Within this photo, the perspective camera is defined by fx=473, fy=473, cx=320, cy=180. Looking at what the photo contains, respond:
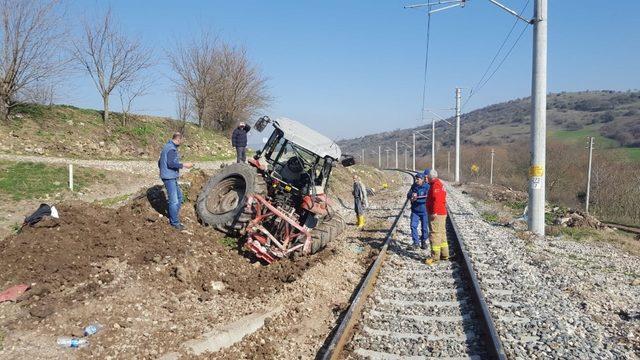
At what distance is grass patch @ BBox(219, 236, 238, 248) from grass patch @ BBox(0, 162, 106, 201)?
5857 mm

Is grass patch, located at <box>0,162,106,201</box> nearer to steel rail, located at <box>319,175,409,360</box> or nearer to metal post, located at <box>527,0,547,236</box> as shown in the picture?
steel rail, located at <box>319,175,409,360</box>

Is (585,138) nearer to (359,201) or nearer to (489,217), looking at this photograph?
(489,217)

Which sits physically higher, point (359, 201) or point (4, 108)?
point (4, 108)

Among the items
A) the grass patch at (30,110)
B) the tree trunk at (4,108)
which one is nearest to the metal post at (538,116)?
the tree trunk at (4,108)

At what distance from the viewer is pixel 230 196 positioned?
1002cm

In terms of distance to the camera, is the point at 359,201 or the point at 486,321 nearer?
the point at 486,321

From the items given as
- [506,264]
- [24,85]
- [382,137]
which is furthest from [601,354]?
[382,137]

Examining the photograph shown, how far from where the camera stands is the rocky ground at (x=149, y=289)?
16.4 feet

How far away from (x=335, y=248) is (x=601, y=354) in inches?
218

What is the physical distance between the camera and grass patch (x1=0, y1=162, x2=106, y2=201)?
38.9ft

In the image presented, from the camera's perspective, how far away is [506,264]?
29.3 feet

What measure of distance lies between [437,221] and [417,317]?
10.5 ft

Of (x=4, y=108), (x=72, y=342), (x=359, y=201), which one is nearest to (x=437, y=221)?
(x=359, y=201)

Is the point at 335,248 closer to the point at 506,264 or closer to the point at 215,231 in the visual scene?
the point at 215,231
